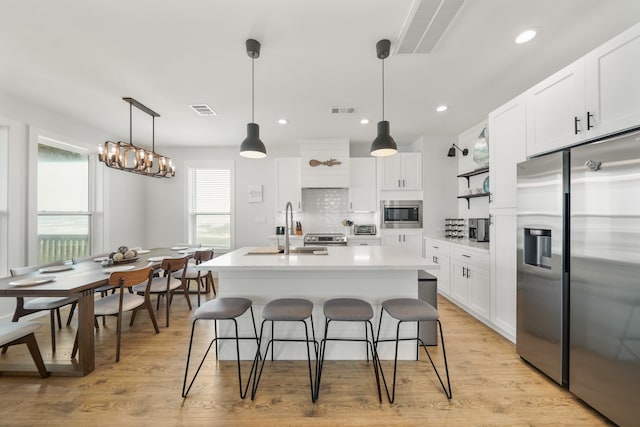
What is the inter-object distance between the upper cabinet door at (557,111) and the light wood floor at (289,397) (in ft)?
6.18

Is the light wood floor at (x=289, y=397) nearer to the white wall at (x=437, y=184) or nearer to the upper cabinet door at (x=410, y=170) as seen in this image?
the white wall at (x=437, y=184)

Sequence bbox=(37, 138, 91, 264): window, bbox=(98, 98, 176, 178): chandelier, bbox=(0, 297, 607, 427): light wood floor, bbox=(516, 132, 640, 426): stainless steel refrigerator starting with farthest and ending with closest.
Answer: bbox=(37, 138, 91, 264): window, bbox=(98, 98, 176, 178): chandelier, bbox=(0, 297, 607, 427): light wood floor, bbox=(516, 132, 640, 426): stainless steel refrigerator

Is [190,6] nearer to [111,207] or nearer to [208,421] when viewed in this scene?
[208,421]

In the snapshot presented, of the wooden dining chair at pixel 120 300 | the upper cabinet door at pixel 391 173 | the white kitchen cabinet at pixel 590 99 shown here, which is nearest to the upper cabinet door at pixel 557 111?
the white kitchen cabinet at pixel 590 99

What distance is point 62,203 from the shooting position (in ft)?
12.6

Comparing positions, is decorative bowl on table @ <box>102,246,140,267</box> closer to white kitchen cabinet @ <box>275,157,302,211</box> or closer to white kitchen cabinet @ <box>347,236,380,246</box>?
white kitchen cabinet @ <box>275,157,302,211</box>

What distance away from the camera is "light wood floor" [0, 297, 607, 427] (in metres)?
1.67

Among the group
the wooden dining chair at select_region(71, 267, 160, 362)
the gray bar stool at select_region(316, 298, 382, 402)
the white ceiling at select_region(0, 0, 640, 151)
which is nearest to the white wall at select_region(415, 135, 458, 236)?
the white ceiling at select_region(0, 0, 640, 151)

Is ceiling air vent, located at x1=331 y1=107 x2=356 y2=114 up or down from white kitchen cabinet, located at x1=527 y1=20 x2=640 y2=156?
up

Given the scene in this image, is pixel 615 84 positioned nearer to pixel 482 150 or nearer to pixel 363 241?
pixel 482 150

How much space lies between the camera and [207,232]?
541 cm

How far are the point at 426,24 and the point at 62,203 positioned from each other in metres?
5.13

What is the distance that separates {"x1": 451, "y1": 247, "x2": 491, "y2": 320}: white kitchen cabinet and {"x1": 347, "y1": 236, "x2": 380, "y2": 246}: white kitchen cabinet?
4.36 feet

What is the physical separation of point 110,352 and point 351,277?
242cm
